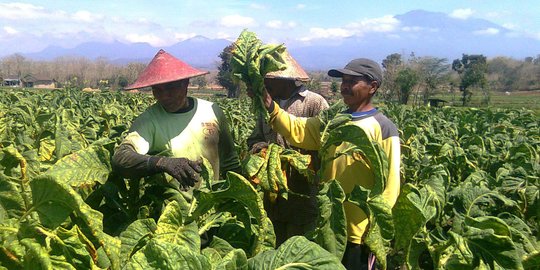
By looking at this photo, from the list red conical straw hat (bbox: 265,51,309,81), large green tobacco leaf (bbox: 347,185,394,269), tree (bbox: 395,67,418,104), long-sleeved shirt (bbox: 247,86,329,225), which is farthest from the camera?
tree (bbox: 395,67,418,104)

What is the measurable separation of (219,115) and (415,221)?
1511mm

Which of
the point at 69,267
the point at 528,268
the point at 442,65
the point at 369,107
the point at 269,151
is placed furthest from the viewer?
the point at 442,65

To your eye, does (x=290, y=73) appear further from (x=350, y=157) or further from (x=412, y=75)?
(x=412, y=75)

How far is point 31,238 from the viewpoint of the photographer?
1.50 meters

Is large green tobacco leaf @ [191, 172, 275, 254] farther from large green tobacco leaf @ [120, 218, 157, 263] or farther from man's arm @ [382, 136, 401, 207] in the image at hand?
man's arm @ [382, 136, 401, 207]

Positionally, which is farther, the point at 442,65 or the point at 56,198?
the point at 442,65

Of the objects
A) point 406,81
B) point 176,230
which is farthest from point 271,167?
point 406,81

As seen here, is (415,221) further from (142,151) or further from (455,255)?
(142,151)

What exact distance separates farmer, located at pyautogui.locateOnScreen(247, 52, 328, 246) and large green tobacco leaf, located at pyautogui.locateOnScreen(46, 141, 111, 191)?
1.04 m

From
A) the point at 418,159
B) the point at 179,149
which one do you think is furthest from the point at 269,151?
the point at 418,159

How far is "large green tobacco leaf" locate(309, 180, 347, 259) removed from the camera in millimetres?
2207

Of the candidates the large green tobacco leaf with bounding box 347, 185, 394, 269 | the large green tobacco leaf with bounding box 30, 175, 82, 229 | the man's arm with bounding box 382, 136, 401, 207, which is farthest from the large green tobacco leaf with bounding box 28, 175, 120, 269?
the man's arm with bounding box 382, 136, 401, 207

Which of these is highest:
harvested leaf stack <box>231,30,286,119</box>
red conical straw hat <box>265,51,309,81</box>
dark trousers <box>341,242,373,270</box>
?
harvested leaf stack <box>231,30,286,119</box>

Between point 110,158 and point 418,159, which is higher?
point 110,158
